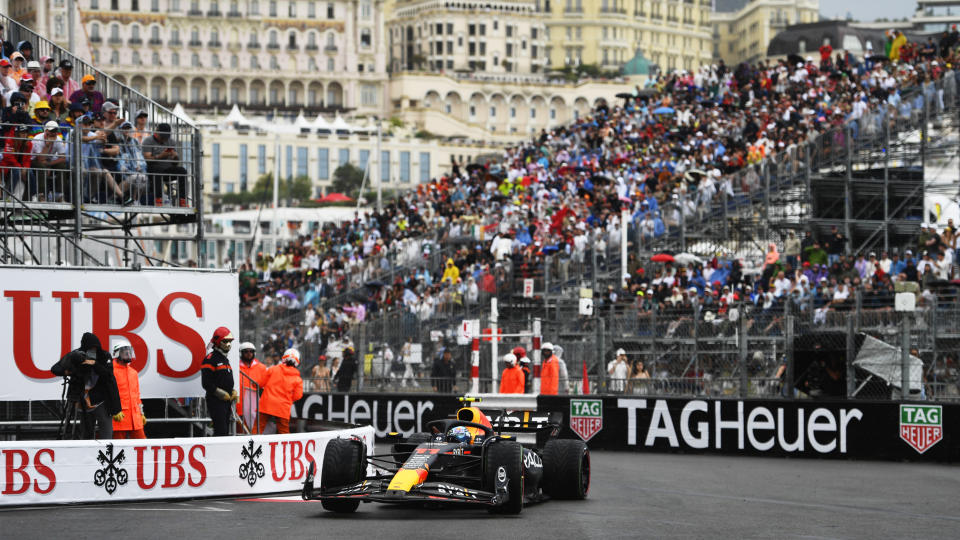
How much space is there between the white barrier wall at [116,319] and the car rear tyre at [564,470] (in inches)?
170

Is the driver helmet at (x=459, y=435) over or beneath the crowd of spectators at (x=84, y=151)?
beneath

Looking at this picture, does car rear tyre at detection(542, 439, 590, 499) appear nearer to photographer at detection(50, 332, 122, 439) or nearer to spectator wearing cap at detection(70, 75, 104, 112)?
photographer at detection(50, 332, 122, 439)

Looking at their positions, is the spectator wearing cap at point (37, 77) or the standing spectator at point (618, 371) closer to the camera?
the spectator wearing cap at point (37, 77)

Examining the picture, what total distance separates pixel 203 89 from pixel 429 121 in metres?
24.4

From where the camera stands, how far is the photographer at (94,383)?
16.6 metres

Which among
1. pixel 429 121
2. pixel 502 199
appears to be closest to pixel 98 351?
pixel 502 199

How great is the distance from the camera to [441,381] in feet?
87.1

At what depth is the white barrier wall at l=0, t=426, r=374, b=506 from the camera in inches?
635

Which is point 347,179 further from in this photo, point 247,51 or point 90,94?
point 90,94

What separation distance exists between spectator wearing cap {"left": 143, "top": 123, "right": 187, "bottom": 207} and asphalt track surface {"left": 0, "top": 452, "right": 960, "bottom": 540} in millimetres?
4536

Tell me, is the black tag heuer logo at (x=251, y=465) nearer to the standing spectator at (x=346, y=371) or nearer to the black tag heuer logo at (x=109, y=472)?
the black tag heuer logo at (x=109, y=472)

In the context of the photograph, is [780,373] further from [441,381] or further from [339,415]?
[339,415]

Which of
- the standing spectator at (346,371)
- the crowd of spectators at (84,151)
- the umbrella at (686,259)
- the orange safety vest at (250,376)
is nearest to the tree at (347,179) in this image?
the umbrella at (686,259)

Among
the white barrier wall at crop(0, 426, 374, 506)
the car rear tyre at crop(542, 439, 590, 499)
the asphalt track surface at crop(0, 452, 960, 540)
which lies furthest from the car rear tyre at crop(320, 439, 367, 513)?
the car rear tyre at crop(542, 439, 590, 499)
